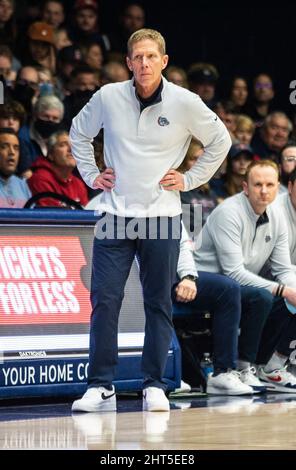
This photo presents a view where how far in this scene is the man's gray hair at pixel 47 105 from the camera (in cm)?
1074

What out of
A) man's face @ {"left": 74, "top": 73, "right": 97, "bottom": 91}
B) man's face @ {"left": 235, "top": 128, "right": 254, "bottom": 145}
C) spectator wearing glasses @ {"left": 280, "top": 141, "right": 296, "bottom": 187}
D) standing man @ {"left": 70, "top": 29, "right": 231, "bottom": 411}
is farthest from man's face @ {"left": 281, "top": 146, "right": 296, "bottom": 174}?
standing man @ {"left": 70, "top": 29, "right": 231, "bottom": 411}

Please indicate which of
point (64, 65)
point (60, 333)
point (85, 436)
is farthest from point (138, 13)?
point (85, 436)

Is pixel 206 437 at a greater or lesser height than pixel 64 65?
lesser

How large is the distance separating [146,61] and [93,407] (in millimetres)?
1868

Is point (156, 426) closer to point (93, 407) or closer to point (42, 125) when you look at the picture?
point (93, 407)

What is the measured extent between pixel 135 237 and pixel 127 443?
1.69 meters

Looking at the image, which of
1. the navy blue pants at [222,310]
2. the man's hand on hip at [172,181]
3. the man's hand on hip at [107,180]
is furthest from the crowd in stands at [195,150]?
the man's hand on hip at [172,181]

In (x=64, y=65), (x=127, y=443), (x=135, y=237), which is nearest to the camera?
(x=127, y=443)

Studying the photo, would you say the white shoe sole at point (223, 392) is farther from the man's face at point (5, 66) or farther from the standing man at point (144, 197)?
the man's face at point (5, 66)

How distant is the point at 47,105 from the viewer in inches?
424

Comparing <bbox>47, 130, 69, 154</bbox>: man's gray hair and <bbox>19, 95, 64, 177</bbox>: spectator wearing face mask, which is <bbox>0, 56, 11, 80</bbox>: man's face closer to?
<bbox>19, 95, 64, 177</bbox>: spectator wearing face mask

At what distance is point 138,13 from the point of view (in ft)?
45.1

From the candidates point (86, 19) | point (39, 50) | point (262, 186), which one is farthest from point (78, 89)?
point (262, 186)

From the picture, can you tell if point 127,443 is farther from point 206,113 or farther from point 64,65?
point 64,65
